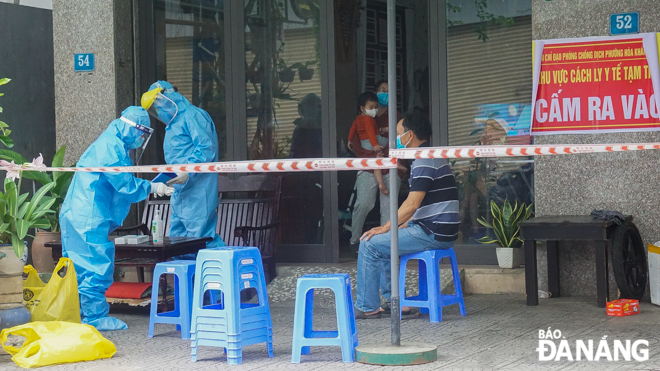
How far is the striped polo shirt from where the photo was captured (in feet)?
18.8

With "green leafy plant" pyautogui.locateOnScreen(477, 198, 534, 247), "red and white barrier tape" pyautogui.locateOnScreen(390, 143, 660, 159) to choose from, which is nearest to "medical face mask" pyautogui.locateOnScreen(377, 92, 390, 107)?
"green leafy plant" pyautogui.locateOnScreen(477, 198, 534, 247)

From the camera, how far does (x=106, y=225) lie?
588cm

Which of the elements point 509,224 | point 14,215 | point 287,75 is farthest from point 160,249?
point 509,224

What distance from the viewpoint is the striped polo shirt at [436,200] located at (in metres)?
5.74

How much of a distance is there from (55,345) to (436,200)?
269 cm

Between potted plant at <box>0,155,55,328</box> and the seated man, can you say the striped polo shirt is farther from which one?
potted plant at <box>0,155,55,328</box>

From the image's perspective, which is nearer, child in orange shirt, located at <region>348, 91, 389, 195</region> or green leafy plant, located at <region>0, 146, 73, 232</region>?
green leafy plant, located at <region>0, 146, 73, 232</region>

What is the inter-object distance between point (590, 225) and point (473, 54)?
2.17 m

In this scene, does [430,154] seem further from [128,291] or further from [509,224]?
[128,291]

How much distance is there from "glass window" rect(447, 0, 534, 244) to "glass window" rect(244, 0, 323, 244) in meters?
1.35

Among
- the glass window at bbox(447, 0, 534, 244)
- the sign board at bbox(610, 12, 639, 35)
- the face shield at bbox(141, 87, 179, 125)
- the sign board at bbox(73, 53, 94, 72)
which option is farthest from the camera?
the sign board at bbox(73, 53, 94, 72)

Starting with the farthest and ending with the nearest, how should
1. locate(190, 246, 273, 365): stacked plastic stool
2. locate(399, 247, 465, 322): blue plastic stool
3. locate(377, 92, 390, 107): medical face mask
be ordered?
locate(377, 92, 390, 107): medical face mask < locate(399, 247, 465, 322): blue plastic stool < locate(190, 246, 273, 365): stacked plastic stool

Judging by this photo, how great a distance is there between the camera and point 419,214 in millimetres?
5805

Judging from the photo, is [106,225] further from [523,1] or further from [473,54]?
[523,1]
